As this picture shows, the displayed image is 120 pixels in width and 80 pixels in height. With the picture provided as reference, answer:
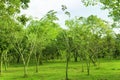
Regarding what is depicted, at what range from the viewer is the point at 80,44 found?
61.6 meters

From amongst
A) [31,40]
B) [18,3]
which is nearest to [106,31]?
[31,40]

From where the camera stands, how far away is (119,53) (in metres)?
133

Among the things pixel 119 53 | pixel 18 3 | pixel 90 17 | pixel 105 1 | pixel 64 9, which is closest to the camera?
pixel 18 3

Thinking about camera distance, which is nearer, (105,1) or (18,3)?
(18,3)

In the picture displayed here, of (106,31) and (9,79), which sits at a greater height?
(106,31)

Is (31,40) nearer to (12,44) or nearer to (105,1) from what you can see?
(12,44)

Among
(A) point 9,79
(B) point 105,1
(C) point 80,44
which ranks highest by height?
(B) point 105,1

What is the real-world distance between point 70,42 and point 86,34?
31.5 feet

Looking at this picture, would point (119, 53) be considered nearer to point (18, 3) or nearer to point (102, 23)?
point (102, 23)

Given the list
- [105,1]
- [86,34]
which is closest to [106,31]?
[86,34]

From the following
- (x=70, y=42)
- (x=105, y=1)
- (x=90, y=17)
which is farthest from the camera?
(x=90, y=17)

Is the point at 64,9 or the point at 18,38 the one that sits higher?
the point at 64,9

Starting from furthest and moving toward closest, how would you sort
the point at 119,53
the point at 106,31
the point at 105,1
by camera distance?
the point at 119,53 → the point at 106,31 → the point at 105,1

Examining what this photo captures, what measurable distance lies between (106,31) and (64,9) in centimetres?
3503
